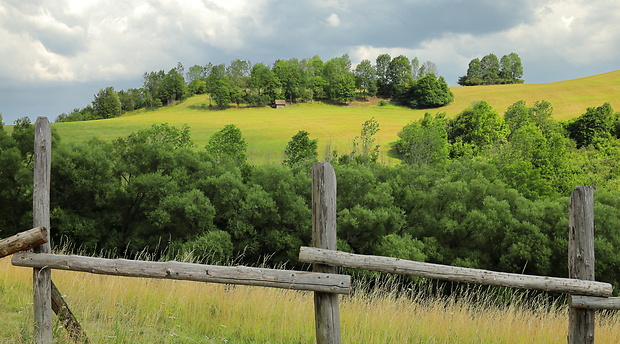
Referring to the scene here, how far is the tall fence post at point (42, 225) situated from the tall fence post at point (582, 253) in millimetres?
6393

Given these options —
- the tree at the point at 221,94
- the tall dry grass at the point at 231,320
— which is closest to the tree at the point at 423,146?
the tall dry grass at the point at 231,320

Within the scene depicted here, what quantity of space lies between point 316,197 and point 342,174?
22.7m

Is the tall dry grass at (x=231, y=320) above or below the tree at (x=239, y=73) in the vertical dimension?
below

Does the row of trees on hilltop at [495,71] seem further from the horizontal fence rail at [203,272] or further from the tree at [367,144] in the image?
the horizontal fence rail at [203,272]

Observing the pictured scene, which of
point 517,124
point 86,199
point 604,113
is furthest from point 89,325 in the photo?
point 604,113

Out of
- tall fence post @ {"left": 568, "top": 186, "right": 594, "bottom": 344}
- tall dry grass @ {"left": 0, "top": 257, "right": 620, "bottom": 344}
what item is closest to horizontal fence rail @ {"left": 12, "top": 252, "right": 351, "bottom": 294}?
tall dry grass @ {"left": 0, "top": 257, "right": 620, "bottom": 344}

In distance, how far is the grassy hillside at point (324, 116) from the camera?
62688mm

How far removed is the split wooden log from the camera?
5543mm

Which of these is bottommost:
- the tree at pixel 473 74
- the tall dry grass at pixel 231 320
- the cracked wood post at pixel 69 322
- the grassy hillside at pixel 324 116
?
the tall dry grass at pixel 231 320

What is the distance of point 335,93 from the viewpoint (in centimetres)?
10069

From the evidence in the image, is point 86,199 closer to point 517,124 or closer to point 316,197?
point 316,197

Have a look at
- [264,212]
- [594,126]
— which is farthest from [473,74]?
[264,212]

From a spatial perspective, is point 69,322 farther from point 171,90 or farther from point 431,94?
point 171,90

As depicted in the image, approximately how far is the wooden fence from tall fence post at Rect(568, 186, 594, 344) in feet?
0.04
